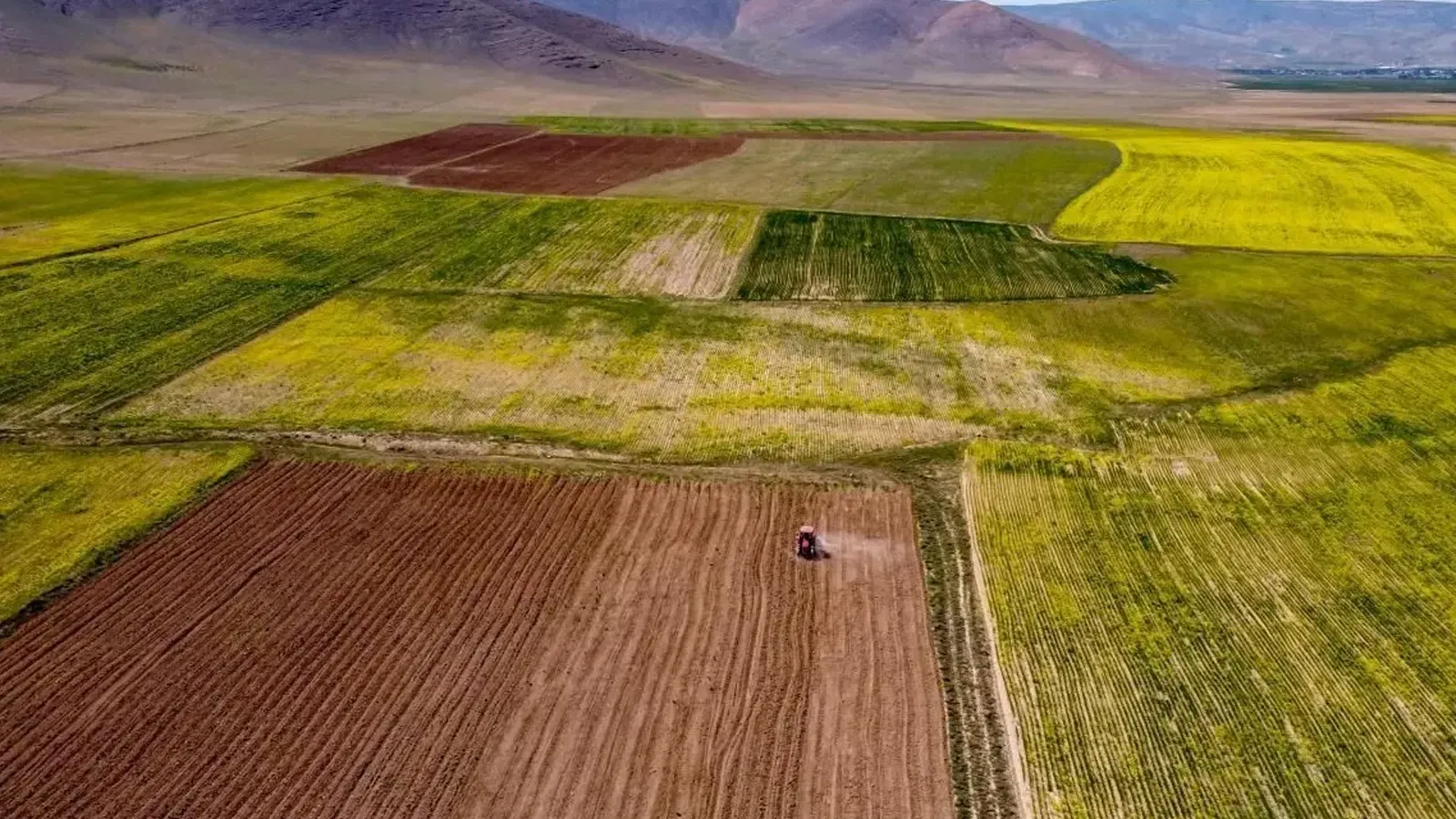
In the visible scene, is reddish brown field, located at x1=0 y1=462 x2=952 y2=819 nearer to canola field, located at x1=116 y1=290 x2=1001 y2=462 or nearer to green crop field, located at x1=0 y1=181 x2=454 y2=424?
canola field, located at x1=116 y1=290 x2=1001 y2=462

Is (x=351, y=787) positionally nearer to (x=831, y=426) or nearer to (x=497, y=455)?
(x=497, y=455)

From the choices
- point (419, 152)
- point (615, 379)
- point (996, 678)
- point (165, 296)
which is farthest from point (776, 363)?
point (419, 152)

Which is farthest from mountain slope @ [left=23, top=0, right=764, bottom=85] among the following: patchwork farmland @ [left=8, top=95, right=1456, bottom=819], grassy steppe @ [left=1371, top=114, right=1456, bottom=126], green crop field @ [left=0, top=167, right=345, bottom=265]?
patchwork farmland @ [left=8, top=95, right=1456, bottom=819]

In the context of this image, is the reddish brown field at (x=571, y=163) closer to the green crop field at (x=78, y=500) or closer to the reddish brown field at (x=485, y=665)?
the green crop field at (x=78, y=500)

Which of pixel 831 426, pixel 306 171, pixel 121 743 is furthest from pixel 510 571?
pixel 306 171

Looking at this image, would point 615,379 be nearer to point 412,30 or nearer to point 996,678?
point 996,678
